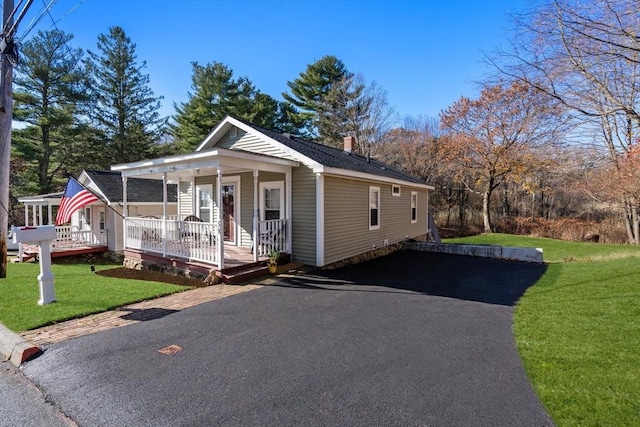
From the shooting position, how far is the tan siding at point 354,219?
9094 mm

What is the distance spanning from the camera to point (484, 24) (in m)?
5.90

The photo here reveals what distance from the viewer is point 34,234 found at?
17.4 ft

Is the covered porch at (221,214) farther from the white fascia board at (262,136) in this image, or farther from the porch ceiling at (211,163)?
the white fascia board at (262,136)

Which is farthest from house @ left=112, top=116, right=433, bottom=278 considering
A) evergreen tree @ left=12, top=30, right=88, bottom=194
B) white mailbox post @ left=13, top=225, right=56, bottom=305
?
evergreen tree @ left=12, top=30, right=88, bottom=194

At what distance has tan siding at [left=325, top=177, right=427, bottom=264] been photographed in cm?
909

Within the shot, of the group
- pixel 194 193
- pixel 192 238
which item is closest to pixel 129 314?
pixel 192 238

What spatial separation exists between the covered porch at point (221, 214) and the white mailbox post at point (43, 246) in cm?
291

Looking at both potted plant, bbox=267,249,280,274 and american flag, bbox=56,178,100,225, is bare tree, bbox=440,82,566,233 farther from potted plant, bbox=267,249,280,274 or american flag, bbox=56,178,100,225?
american flag, bbox=56,178,100,225

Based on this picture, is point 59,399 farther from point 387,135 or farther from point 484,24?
point 387,135

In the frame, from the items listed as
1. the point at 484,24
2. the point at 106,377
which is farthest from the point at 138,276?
the point at 484,24

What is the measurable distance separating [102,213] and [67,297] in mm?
11204

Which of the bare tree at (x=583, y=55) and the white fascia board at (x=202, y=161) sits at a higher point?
the bare tree at (x=583, y=55)

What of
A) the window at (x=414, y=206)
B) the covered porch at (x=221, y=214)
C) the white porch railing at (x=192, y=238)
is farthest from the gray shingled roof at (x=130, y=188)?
the window at (x=414, y=206)

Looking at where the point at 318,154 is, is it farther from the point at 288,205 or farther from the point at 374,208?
the point at 374,208
